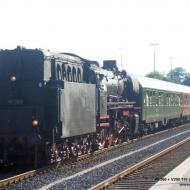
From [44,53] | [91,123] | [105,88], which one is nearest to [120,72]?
[105,88]

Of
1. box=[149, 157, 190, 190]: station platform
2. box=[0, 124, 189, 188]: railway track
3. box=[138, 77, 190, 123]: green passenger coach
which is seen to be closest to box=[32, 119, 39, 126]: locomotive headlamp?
box=[0, 124, 189, 188]: railway track

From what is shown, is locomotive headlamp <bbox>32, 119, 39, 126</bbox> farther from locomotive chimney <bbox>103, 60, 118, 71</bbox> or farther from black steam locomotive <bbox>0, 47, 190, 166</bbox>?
locomotive chimney <bbox>103, 60, 118, 71</bbox>

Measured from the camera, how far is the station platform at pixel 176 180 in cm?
1105

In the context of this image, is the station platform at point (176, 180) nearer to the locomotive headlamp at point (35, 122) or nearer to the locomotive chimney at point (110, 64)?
the locomotive headlamp at point (35, 122)

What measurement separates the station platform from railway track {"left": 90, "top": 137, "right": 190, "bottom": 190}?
0.85ft

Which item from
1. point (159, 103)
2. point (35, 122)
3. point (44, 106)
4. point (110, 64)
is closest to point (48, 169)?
point (35, 122)

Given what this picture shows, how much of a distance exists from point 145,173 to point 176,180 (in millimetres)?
2089

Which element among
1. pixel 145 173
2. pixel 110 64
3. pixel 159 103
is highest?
pixel 110 64

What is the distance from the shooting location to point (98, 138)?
19.1 m

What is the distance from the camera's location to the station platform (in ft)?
36.2

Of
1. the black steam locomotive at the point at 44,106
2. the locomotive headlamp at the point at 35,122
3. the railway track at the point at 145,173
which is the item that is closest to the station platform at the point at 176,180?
the railway track at the point at 145,173

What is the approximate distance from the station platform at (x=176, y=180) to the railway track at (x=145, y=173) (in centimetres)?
26

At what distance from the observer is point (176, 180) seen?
1216cm

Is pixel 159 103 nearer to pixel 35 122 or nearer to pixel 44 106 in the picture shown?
pixel 44 106
